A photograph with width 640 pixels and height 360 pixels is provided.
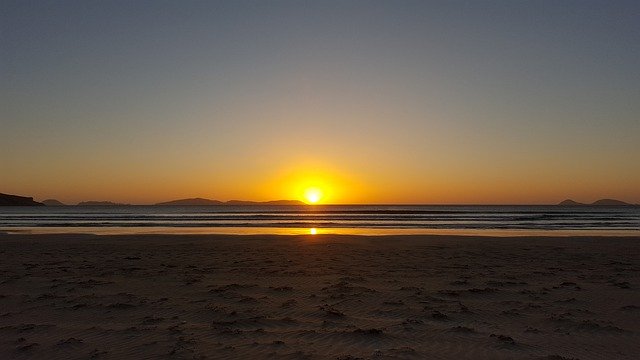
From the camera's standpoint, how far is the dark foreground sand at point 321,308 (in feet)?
25.3

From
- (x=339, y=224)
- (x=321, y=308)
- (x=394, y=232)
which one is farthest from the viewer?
(x=339, y=224)

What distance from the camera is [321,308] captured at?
1007 cm

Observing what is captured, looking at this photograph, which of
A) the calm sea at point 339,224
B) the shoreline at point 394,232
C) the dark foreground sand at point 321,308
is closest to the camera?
the dark foreground sand at point 321,308

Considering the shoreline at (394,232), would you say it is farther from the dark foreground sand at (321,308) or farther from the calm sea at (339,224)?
the dark foreground sand at (321,308)

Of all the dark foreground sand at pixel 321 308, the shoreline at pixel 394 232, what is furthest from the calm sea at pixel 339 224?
the dark foreground sand at pixel 321 308

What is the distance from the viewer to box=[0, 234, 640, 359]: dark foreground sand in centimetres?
770

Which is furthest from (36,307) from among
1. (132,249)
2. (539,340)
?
(132,249)

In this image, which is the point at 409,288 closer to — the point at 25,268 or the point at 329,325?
the point at 329,325

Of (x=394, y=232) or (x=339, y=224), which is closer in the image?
(x=394, y=232)

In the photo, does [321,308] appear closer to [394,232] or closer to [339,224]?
[394,232]

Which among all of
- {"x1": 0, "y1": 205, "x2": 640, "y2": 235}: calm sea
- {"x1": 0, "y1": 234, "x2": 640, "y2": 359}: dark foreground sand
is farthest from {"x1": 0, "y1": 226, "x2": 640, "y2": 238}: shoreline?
{"x1": 0, "y1": 234, "x2": 640, "y2": 359}: dark foreground sand

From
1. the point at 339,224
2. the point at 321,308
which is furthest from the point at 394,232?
the point at 321,308

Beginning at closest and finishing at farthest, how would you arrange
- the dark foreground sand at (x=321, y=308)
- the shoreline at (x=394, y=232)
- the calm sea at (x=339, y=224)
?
1. the dark foreground sand at (x=321, y=308)
2. the shoreline at (x=394, y=232)
3. the calm sea at (x=339, y=224)

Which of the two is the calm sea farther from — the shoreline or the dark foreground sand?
the dark foreground sand
